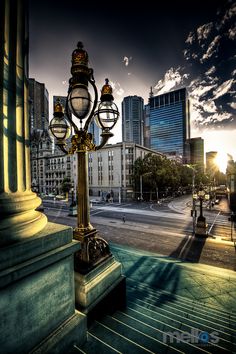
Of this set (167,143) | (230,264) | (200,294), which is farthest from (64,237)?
(167,143)

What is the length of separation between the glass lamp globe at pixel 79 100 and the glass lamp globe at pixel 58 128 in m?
0.90

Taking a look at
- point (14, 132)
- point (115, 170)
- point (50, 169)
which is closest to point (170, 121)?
point (50, 169)

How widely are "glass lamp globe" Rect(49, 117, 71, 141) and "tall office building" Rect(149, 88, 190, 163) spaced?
15855 centimetres

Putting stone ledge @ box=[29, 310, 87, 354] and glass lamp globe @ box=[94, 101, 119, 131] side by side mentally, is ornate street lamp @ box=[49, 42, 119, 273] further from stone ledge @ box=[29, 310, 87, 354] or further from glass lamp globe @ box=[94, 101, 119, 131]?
stone ledge @ box=[29, 310, 87, 354]

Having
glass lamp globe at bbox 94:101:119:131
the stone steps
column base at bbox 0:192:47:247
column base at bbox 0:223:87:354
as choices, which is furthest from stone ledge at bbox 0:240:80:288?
glass lamp globe at bbox 94:101:119:131

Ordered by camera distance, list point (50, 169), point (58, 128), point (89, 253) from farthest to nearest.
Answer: point (50, 169) → point (58, 128) → point (89, 253)

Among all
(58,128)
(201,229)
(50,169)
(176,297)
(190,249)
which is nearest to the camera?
(58,128)

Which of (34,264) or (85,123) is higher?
(85,123)

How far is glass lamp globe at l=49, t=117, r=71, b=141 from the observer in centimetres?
406

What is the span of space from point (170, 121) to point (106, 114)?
17390cm

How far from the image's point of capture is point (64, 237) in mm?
2289

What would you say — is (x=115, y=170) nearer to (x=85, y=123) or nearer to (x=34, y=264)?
(x=85, y=123)

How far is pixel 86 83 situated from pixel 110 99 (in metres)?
0.57

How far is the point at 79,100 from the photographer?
10.7ft
